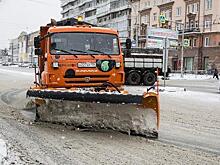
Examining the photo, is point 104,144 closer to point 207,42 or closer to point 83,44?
point 83,44

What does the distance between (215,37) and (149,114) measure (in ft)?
167

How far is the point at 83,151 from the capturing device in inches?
250

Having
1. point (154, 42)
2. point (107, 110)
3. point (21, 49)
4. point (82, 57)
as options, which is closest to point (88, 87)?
point (82, 57)

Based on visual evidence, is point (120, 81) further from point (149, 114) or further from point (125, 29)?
point (125, 29)

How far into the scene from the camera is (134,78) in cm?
2697

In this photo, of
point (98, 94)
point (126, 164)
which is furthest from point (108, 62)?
point (126, 164)

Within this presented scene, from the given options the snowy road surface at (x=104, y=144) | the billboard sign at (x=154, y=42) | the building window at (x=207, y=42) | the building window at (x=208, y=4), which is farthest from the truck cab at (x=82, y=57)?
the building window at (x=208, y=4)

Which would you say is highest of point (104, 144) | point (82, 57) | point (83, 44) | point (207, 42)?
point (207, 42)

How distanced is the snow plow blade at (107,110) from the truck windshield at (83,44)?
1597mm

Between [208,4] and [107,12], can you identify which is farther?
[107,12]

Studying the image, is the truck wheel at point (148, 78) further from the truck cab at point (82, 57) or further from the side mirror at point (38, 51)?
the truck cab at point (82, 57)

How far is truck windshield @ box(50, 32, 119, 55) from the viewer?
944cm

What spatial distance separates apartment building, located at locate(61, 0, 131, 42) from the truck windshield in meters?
61.2

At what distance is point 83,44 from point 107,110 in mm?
2504
